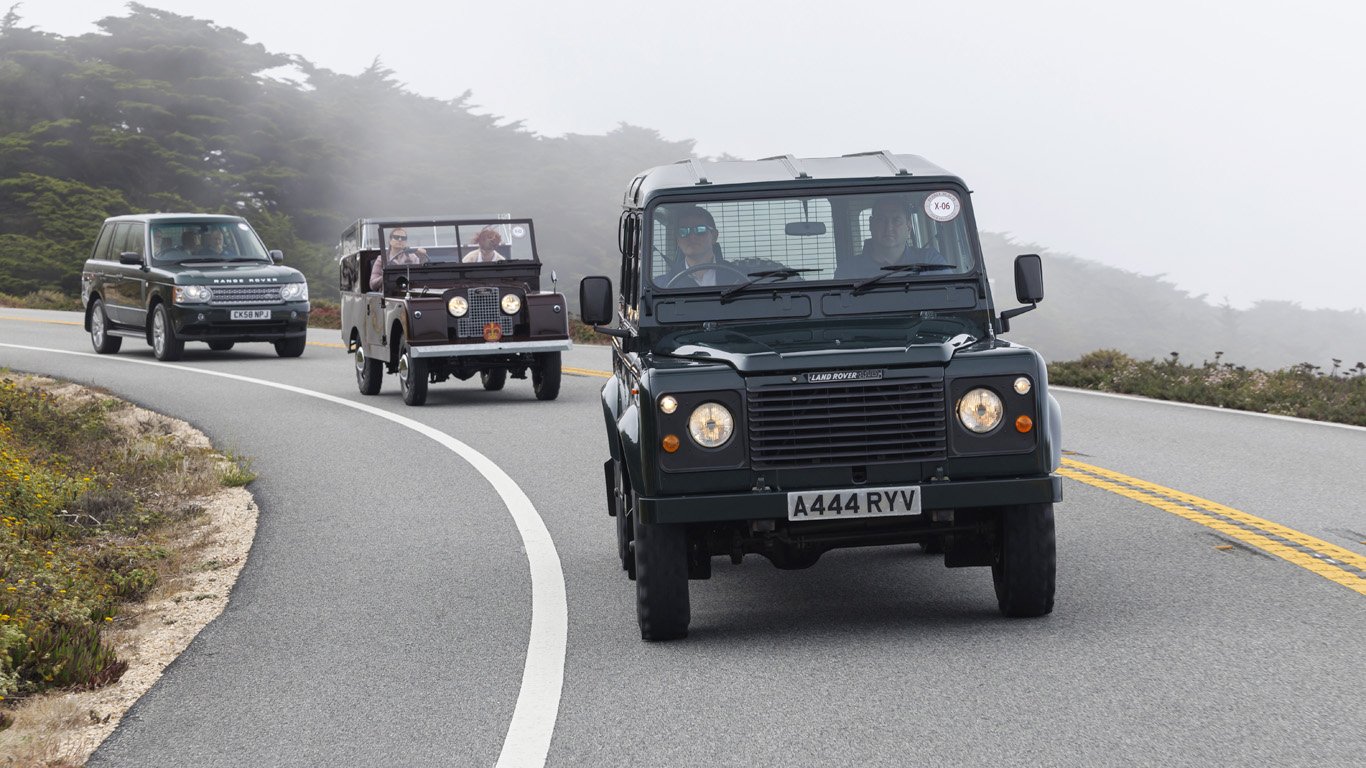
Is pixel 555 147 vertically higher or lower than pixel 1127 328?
higher

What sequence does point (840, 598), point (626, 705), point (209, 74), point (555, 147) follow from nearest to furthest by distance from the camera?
point (626, 705) < point (840, 598) < point (209, 74) < point (555, 147)

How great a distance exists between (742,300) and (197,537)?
4027 mm

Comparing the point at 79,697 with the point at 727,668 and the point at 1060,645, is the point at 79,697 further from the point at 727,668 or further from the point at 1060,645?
the point at 1060,645

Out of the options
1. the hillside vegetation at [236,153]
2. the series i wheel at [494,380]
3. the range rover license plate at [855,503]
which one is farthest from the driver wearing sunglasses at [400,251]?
the hillside vegetation at [236,153]

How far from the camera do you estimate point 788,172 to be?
24.9 ft

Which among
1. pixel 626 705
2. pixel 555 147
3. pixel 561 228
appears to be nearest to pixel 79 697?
pixel 626 705

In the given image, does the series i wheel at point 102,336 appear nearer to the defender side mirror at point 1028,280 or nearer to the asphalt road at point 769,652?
the asphalt road at point 769,652

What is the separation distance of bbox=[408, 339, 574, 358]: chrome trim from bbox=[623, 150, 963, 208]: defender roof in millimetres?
8621

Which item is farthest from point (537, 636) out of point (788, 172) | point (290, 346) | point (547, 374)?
point (290, 346)

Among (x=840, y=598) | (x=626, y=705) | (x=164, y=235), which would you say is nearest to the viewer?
(x=626, y=705)

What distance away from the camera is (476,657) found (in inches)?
246

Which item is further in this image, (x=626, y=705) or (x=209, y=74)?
(x=209, y=74)

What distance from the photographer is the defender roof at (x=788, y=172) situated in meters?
7.45

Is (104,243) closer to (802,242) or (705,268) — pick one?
(705,268)
